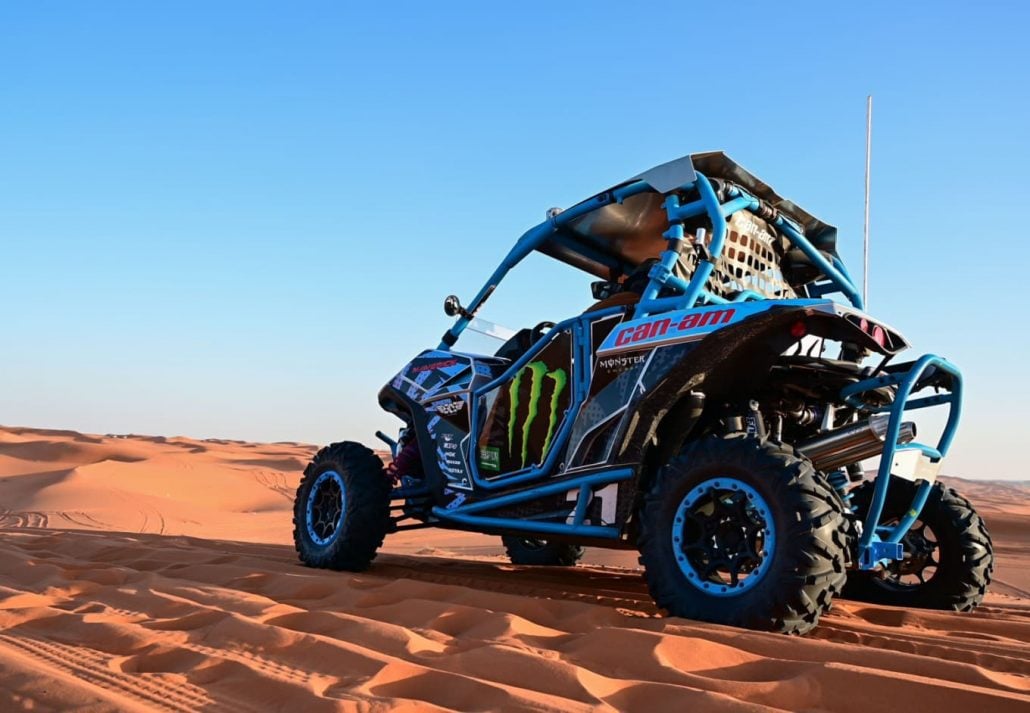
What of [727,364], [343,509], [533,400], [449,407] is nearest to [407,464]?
[343,509]

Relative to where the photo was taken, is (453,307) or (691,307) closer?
(691,307)

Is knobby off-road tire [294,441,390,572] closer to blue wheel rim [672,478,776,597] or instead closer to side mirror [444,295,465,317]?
side mirror [444,295,465,317]

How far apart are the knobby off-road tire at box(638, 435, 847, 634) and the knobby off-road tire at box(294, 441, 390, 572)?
8.06ft

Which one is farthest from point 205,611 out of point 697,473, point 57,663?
point 697,473

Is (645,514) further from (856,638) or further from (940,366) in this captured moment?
(940,366)

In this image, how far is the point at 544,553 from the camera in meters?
7.35

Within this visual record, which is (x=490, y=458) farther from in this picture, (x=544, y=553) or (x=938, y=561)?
(x=938, y=561)

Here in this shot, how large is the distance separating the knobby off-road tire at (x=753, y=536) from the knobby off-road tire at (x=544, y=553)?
3558 millimetres

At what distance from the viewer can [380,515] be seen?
5773mm

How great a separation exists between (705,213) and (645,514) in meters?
1.72

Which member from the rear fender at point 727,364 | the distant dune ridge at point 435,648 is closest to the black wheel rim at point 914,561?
the distant dune ridge at point 435,648

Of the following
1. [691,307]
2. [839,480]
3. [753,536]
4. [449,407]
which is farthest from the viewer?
[449,407]

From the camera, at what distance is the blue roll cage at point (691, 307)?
3.71 meters

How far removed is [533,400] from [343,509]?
166cm
